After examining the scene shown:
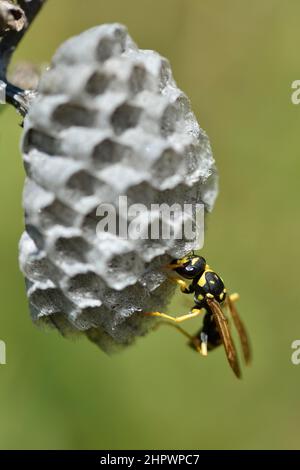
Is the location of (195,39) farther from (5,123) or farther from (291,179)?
(5,123)

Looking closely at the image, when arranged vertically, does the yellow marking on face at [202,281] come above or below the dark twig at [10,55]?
below

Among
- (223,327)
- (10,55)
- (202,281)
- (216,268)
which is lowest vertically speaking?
(216,268)

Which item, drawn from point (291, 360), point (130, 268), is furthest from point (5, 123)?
point (291, 360)

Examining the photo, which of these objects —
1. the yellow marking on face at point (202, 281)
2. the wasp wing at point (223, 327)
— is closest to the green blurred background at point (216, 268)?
the wasp wing at point (223, 327)

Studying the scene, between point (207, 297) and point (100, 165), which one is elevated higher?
A: point (100, 165)

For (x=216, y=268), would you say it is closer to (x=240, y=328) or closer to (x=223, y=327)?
(x=240, y=328)

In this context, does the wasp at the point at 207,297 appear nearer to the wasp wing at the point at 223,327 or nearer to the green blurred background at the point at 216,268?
the wasp wing at the point at 223,327

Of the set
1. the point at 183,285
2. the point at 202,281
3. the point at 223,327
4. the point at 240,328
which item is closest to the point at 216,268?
the point at 240,328
